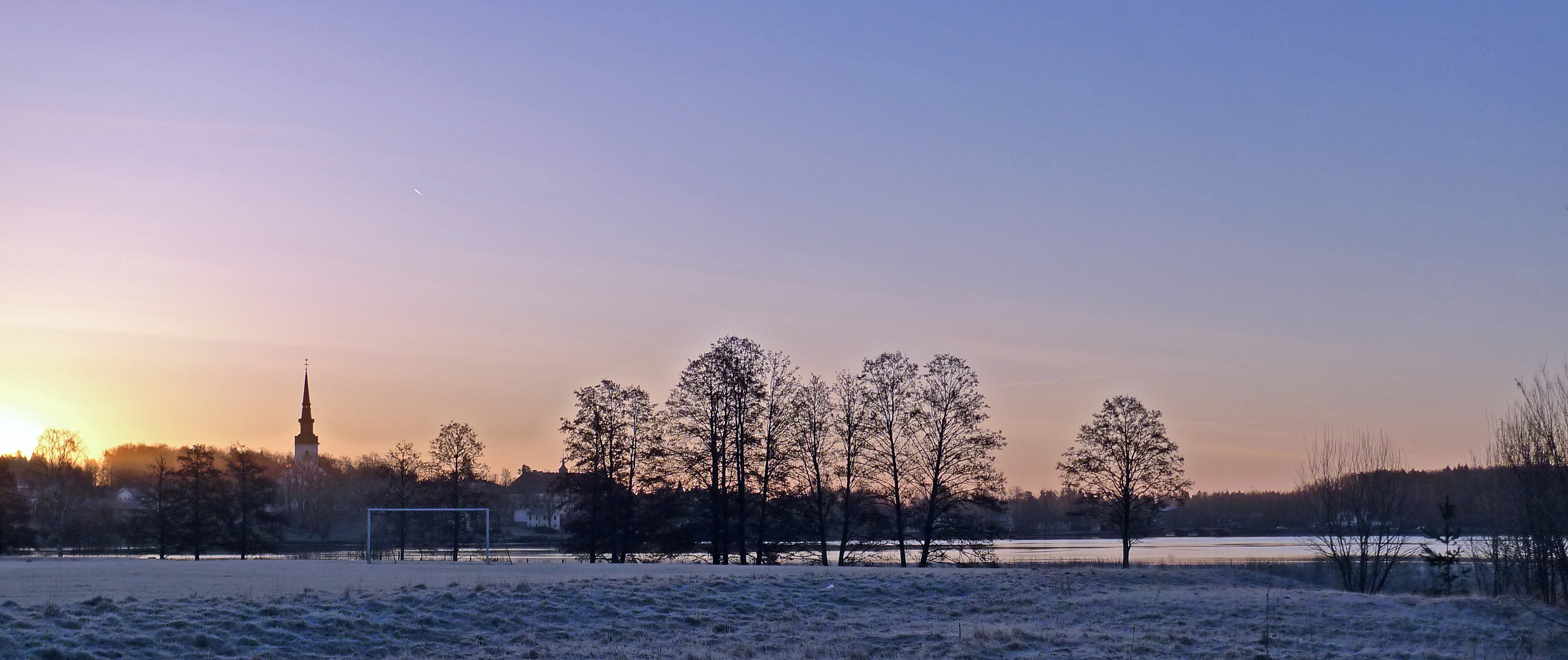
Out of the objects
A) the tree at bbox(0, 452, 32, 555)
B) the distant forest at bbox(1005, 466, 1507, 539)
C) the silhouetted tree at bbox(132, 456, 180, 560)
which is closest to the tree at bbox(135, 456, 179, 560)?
the silhouetted tree at bbox(132, 456, 180, 560)

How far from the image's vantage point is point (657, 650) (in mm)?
20078

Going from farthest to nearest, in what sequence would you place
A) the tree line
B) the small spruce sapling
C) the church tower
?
the church tower → the tree line → the small spruce sapling

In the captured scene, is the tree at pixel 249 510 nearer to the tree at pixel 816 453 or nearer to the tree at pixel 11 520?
the tree at pixel 11 520

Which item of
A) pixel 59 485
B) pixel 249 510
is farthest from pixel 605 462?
pixel 59 485

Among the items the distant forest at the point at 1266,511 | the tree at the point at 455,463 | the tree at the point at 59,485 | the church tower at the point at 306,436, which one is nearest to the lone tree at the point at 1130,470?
the distant forest at the point at 1266,511

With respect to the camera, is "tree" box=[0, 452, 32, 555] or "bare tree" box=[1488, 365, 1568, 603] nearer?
"bare tree" box=[1488, 365, 1568, 603]

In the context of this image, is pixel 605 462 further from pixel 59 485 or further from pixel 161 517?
pixel 59 485

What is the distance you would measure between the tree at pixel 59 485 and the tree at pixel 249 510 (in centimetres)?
1037

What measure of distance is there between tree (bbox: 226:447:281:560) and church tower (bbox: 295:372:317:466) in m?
87.8

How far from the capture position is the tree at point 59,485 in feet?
243

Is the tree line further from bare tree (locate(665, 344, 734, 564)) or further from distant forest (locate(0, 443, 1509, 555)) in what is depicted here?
bare tree (locate(665, 344, 734, 564))

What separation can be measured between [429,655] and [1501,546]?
35.0 m

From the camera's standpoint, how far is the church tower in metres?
154

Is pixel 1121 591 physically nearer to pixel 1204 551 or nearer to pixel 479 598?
pixel 479 598
